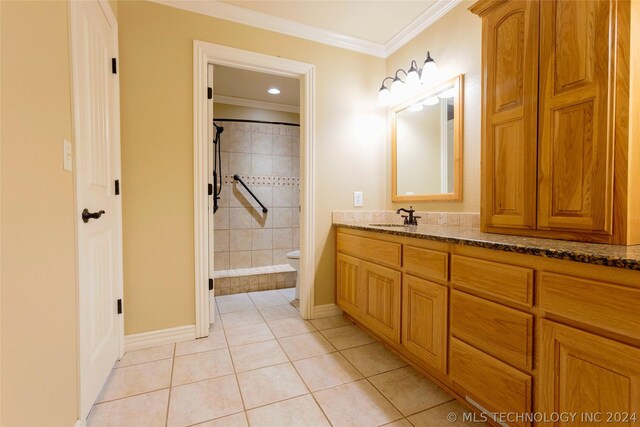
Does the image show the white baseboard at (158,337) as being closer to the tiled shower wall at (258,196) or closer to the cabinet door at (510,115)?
the tiled shower wall at (258,196)

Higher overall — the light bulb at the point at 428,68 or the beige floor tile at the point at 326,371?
the light bulb at the point at 428,68

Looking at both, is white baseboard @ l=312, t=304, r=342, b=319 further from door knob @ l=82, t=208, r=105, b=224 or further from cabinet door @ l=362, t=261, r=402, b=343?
door knob @ l=82, t=208, r=105, b=224

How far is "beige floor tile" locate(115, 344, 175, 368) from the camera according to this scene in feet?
5.86

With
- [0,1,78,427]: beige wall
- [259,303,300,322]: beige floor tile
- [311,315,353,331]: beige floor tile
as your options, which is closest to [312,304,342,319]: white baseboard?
[311,315,353,331]: beige floor tile

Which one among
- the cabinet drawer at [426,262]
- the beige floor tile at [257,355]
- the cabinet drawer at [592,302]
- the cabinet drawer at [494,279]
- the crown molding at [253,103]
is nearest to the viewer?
the cabinet drawer at [592,302]

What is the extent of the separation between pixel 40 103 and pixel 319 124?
1.81 meters

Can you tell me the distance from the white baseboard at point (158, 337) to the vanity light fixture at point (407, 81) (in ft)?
A: 7.81

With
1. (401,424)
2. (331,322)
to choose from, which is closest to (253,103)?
(331,322)

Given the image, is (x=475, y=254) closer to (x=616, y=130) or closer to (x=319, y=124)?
(x=616, y=130)

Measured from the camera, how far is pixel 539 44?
1.27m

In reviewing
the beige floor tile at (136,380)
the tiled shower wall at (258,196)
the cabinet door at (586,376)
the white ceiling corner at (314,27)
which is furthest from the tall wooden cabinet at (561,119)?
the tiled shower wall at (258,196)

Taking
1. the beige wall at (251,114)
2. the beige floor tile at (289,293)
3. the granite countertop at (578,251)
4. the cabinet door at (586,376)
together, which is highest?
the beige wall at (251,114)

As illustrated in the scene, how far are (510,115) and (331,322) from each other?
1.89 m

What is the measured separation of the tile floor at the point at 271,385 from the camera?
1314 millimetres
